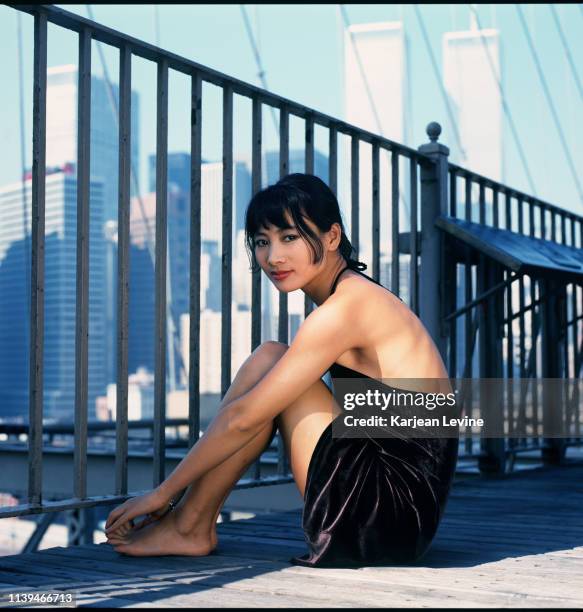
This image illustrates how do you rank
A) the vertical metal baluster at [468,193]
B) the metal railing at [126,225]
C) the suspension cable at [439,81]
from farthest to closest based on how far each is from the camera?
the suspension cable at [439,81], the vertical metal baluster at [468,193], the metal railing at [126,225]

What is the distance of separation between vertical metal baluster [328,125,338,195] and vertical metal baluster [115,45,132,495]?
923mm

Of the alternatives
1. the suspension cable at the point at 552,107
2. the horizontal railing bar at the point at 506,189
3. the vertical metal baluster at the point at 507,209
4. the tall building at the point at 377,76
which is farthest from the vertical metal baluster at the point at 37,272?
the suspension cable at the point at 552,107

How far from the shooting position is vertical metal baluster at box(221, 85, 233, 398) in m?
2.52

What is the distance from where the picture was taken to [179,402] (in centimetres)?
1193

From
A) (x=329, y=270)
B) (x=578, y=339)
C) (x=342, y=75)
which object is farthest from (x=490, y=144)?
(x=329, y=270)

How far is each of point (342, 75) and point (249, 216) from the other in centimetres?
1305

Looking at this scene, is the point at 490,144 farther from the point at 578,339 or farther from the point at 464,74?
the point at 578,339

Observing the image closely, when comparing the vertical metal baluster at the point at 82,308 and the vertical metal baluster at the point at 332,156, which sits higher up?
the vertical metal baluster at the point at 332,156

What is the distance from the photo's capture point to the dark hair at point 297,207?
1.86m

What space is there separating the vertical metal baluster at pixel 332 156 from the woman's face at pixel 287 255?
113 cm

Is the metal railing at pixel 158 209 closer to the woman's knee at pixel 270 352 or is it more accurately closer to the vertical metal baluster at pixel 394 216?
the vertical metal baluster at pixel 394 216

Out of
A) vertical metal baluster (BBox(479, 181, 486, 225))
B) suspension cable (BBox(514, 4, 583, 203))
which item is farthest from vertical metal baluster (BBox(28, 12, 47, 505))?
suspension cable (BBox(514, 4, 583, 203))

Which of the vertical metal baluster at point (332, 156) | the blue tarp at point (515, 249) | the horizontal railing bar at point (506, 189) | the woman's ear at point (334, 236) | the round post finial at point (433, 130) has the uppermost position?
the round post finial at point (433, 130)

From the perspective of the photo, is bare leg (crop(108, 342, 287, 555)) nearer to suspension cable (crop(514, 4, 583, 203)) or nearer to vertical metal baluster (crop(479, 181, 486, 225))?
vertical metal baluster (crop(479, 181, 486, 225))
